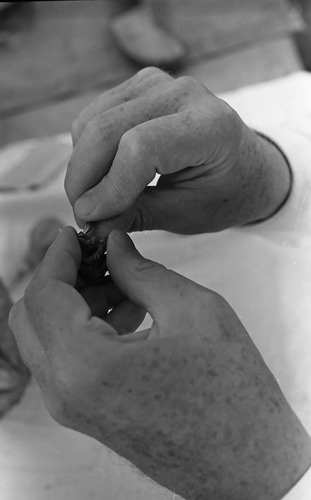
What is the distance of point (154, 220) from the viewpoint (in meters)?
0.39

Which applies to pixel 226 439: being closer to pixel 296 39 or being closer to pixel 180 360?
pixel 180 360

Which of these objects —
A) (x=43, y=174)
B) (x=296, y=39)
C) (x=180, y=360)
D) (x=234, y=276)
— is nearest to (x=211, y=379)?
(x=180, y=360)

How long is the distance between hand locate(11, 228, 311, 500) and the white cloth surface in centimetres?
3

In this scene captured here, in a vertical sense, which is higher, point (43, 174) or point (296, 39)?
point (296, 39)

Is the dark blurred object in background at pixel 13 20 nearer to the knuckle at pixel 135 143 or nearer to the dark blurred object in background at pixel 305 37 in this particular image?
the dark blurred object in background at pixel 305 37

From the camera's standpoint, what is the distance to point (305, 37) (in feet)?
2.05

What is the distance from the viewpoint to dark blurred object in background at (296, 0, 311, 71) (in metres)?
0.59

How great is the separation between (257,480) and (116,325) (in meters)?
0.11

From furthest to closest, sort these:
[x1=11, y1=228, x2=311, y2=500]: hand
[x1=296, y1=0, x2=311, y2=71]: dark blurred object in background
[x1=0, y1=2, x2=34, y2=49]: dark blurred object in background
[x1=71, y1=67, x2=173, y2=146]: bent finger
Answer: [x1=0, y1=2, x2=34, y2=49]: dark blurred object in background → [x1=296, y1=0, x2=311, y2=71]: dark blurred object in background → [x1=71, y1=67, x2=173, y2=146]: bent finger → [x1=11, y1=228, x2=311, y2=500]: hand

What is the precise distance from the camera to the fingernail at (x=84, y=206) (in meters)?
0.33

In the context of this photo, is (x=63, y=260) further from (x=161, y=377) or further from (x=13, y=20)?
(x=13, y=20)

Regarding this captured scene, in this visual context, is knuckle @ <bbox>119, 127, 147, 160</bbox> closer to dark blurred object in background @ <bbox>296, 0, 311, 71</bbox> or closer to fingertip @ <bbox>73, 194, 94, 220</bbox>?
fingertip @ <bbox>73, 194, 94, 220</bbox>

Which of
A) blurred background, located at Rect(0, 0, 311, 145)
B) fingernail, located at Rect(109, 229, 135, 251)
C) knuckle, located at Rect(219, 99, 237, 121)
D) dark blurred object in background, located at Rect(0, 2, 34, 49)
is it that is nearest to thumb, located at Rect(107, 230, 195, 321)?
fingernail, located at Rect(109, 229, 135, 251)

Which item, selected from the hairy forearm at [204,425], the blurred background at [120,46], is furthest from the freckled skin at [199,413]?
the blurred background at [120,46]
